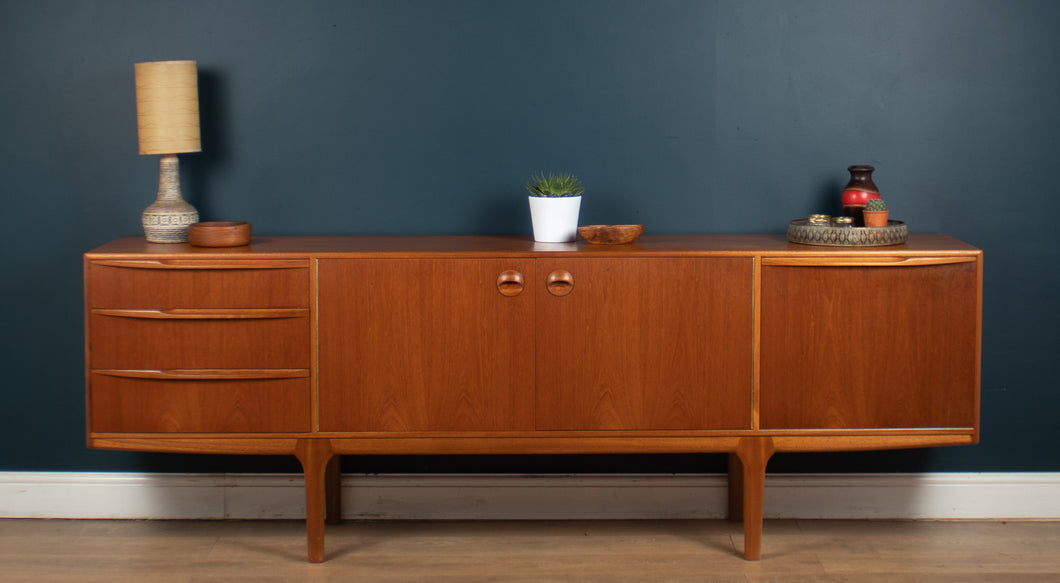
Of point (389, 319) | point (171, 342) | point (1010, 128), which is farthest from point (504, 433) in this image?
point (1010, 128)

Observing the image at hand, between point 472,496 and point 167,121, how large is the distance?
141cm

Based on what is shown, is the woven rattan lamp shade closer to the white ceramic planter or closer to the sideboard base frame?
the sideboard base frame

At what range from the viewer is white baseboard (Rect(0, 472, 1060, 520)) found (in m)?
3.34

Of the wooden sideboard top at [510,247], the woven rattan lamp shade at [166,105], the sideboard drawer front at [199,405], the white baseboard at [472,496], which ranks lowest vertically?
the white baseboard at [472,496]

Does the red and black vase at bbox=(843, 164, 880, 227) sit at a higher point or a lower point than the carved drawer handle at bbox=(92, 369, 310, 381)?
higher

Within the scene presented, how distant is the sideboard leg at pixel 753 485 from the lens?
294 centimetres

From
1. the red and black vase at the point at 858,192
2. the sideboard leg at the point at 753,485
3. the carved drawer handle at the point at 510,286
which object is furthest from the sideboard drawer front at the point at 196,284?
the red and black vase at the point at 858,192

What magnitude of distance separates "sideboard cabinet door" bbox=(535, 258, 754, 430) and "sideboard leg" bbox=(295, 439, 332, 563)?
1.93 feet

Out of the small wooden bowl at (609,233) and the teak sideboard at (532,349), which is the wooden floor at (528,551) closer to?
the teak sideboard at (532,349)

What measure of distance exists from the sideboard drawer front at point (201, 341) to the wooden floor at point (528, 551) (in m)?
0.58

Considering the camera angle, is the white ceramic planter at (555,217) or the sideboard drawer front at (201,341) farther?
the white ceramic planter at (555,217)

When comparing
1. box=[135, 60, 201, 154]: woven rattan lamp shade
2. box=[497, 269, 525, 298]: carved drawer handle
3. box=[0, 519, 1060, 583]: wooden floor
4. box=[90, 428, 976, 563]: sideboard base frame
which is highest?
box=[135, 60, 201, 154]: woven rattan lamp shade

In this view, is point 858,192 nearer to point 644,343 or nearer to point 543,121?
point 644,343

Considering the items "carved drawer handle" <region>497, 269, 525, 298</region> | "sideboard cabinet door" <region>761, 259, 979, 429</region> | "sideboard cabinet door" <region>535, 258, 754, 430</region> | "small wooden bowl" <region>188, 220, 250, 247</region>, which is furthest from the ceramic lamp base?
"sideboard cabinet door" <region>761, 259, 979, 429</region>
